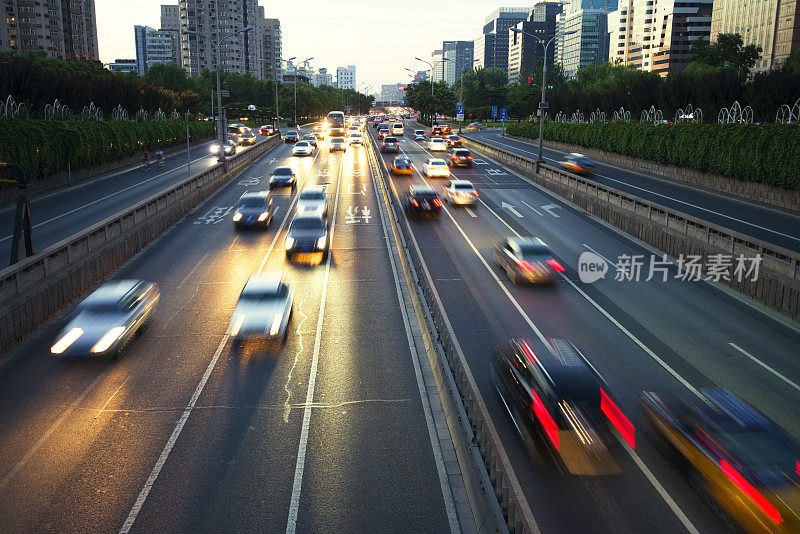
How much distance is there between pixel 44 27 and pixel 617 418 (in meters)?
174

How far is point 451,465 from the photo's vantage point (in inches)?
435

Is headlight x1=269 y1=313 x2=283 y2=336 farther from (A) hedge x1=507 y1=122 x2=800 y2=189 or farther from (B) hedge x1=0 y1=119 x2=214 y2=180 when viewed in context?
(A) hedge x1=507 y1=122 x2=800 y2=189

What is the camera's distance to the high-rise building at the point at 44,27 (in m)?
140

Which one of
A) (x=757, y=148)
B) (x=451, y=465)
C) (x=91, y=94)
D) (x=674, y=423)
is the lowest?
(x=451, y=465)

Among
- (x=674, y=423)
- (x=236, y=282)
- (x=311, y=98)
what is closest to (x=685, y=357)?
(x=674, y=423)

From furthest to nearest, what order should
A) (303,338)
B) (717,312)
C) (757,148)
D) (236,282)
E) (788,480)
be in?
1. (757,148)
2. (236,282)
3. (717,312)
4. (303,338)
5. (788,480)

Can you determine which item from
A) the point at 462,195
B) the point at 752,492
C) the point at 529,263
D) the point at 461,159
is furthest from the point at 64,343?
the point at 461,159

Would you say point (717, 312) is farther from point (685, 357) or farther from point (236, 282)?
point (236, 282)

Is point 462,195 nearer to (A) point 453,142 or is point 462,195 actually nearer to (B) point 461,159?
(B) point 461,159

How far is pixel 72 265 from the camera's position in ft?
68.4

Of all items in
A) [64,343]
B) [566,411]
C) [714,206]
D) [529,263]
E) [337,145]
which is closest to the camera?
[566,411]

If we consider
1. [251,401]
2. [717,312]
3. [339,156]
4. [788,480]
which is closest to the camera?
[788,480]

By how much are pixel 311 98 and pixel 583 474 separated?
150772 millimetres

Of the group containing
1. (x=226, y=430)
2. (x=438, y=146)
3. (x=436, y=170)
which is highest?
(x=438, y=146)
